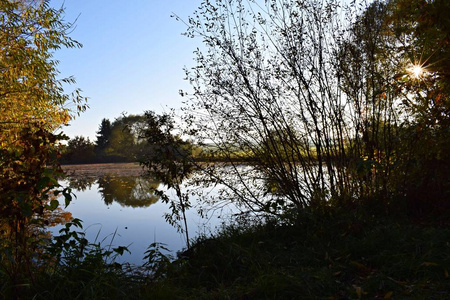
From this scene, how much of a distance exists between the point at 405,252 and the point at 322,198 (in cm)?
140

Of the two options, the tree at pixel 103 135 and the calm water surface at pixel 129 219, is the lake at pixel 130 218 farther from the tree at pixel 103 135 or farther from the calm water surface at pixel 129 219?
the tree at pixel 103 135

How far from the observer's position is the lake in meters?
5.53

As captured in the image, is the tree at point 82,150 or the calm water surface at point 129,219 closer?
the calm water surface at point 129,219

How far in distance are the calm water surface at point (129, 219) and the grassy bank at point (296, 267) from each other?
57cm

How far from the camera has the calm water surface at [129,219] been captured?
5.55m

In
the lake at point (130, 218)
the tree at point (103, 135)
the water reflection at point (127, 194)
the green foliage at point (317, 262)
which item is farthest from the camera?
the tree at point (103, 135)

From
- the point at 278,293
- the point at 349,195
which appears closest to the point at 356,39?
the point at 349,195

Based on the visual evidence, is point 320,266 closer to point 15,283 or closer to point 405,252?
point 405,252

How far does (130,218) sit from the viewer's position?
7.77m

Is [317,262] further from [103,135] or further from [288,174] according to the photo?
[103,135]

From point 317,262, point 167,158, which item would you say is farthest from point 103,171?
point 317,262

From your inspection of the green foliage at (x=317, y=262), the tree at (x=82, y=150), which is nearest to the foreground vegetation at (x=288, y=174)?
the green foliage at (x=317, y=262)

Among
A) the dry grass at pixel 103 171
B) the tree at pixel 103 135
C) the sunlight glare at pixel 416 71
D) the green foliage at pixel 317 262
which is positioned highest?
the tree at pixel 103 135

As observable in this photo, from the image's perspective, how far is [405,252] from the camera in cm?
305
